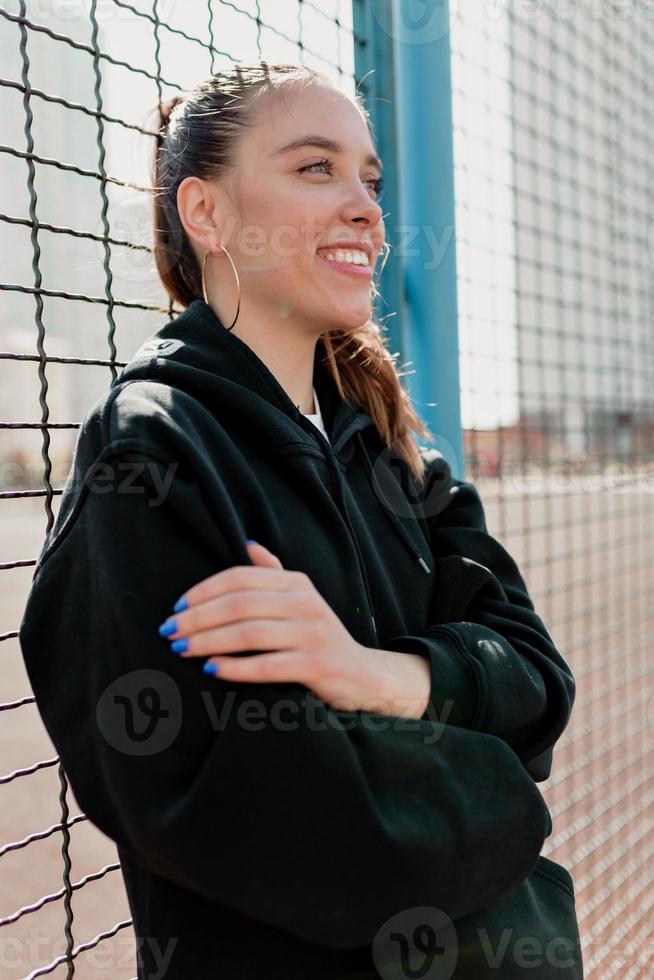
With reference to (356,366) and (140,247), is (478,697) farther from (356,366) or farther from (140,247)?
(140,247)

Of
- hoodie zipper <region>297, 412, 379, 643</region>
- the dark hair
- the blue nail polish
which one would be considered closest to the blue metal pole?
the dark hair

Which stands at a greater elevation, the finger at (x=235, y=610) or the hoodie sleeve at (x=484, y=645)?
the finger at (x=235, y=610)

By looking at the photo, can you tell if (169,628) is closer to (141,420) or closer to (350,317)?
(141,420)

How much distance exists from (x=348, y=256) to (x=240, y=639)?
66cm

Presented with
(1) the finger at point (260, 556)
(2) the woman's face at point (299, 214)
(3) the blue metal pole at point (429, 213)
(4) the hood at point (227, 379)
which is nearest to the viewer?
(1) the finger at point (260, 556)

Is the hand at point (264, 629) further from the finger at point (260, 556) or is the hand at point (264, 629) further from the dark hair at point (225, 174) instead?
the dark hair at point (225, 174)

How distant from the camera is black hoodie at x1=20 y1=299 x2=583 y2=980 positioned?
823 mm

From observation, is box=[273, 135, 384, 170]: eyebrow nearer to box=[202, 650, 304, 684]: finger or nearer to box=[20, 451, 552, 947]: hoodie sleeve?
box=[20, 451, 552, 947]: hoodie sleeve

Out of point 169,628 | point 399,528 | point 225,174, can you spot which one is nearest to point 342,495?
point 399,528

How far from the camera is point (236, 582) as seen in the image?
0.87 metres

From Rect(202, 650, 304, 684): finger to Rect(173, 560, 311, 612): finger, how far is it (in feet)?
0.21

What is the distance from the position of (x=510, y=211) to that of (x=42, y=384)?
1.58m

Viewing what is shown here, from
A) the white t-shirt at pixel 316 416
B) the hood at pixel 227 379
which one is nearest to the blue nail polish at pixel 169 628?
the hood at pixel 227 379

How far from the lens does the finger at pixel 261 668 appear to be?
848mm
